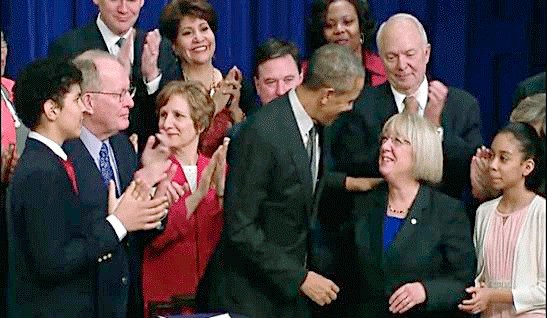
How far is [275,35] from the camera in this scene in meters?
4.31

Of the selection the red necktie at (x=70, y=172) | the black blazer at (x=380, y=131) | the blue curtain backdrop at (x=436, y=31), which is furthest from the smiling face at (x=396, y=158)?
the blue curtain backdrop at (x=436, y=31)

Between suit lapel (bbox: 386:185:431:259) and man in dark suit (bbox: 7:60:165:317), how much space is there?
0.66 meters

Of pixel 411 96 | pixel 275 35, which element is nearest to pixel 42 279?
pixel 411 96

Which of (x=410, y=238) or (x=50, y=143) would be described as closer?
(x=50, y=143)

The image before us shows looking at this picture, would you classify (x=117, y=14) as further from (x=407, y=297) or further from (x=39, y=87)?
(x=407, y=297)

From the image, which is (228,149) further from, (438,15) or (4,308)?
(438,15)

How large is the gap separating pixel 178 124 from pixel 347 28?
2.25ft

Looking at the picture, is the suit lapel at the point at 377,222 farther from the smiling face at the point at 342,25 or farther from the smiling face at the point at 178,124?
the smiling face at the point at 342,25

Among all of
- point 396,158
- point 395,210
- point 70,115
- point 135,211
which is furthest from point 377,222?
point 70,115

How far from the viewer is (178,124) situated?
323cm

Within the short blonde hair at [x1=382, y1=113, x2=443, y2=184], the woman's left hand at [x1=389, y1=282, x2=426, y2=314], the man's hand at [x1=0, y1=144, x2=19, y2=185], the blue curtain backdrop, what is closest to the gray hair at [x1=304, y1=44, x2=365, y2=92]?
the short blonde hair at [x1=382, y1=113, x2=443, y2=184]

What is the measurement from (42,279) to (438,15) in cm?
200

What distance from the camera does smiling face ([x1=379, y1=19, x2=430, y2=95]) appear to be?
3.34 m

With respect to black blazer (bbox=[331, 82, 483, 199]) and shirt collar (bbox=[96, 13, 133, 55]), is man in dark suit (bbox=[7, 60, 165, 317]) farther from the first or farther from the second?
black blazer (bbox=[331, 82, 483, 199])
